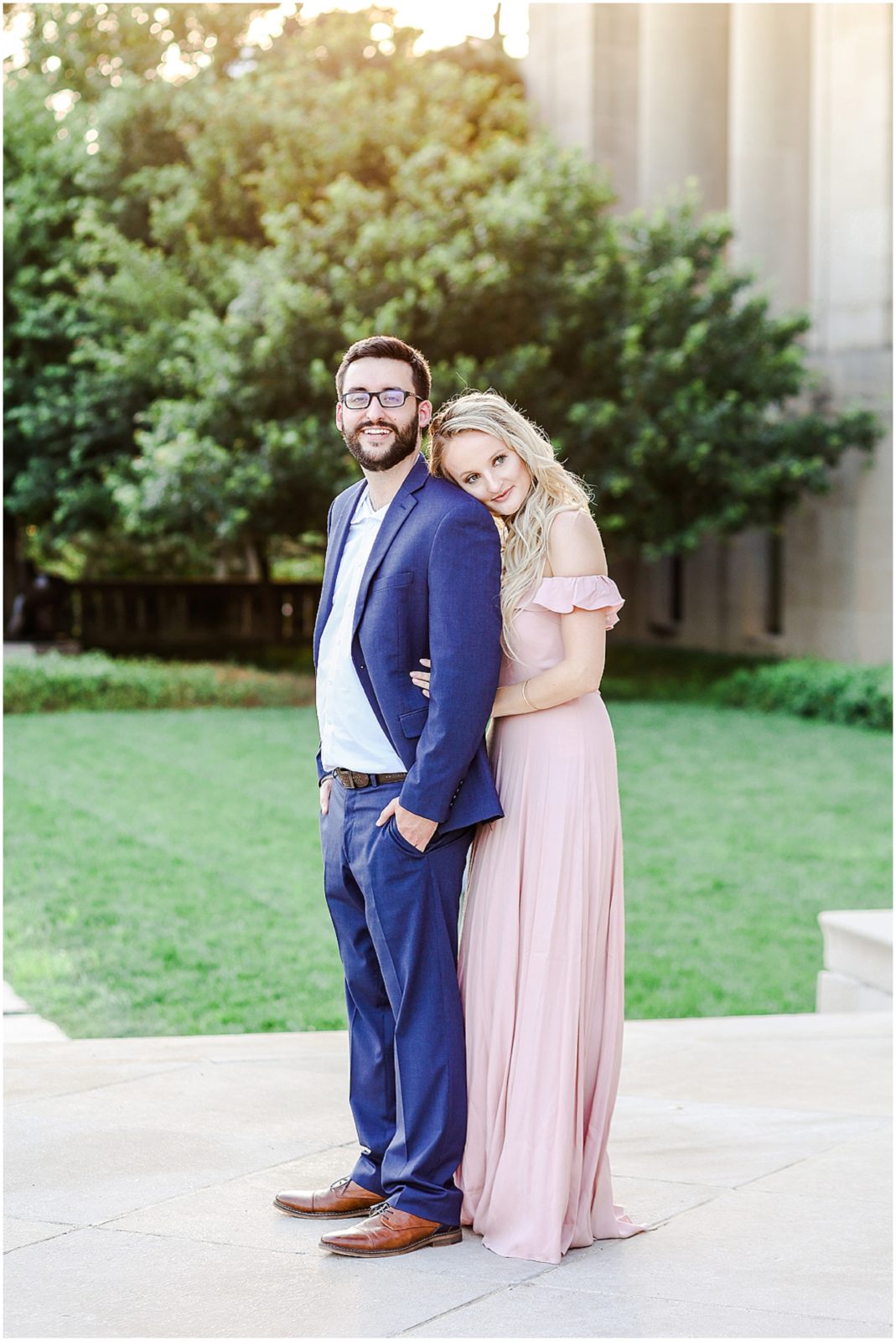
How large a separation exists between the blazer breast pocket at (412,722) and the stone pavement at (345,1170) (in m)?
1.15

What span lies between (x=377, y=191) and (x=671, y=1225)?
1777 centimetres

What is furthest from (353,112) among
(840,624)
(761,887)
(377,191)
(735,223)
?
(761,887)

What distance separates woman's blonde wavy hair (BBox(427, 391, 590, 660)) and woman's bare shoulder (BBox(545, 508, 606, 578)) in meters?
0.02

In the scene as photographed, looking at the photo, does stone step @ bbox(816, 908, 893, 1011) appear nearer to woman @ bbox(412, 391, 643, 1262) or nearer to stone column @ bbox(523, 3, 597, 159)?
woman @ bbox(412, 391, 643, 1262)

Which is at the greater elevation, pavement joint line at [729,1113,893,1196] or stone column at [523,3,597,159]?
stone column at [523,3,597,159]

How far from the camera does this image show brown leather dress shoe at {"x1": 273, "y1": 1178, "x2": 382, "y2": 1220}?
429 cm

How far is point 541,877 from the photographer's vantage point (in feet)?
13.6

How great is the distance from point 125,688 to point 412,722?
16.3m

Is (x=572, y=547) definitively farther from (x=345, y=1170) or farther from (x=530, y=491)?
(x=345, y=1170)

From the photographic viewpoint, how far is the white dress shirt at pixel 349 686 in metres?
4.16

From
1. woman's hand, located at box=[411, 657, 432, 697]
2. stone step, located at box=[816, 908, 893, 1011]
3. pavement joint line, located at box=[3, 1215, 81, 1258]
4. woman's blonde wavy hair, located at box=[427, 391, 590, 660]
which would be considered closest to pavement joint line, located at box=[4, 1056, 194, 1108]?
pavement joint line, located at box=[3, 1215, 81, 1258]

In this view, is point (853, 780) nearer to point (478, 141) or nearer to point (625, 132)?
point (478, 141)

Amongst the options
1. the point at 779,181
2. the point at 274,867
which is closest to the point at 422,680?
the point at 274,867

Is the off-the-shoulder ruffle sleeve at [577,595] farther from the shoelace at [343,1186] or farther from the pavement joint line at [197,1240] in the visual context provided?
the pavement joint line at [197,1240]
